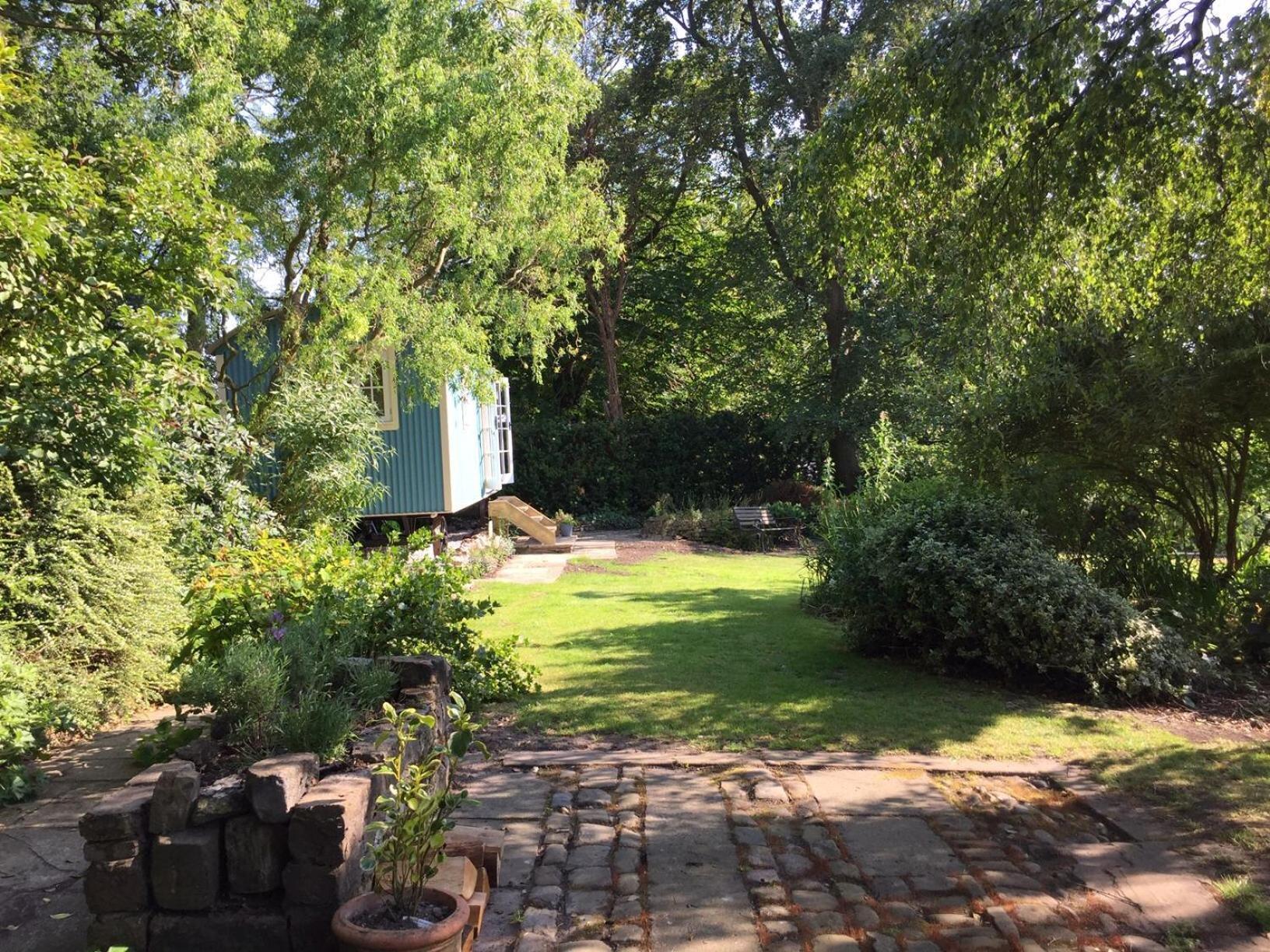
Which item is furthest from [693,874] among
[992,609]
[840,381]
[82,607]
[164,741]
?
[840,381]

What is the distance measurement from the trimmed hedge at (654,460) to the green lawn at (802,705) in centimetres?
1273

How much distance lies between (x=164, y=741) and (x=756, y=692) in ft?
13.3

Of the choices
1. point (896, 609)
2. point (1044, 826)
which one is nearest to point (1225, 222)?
point (896, 609)

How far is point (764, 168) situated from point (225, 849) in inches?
842

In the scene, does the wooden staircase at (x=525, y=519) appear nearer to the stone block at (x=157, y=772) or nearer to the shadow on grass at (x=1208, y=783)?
the shadow on grass at (x=1208, y=783)

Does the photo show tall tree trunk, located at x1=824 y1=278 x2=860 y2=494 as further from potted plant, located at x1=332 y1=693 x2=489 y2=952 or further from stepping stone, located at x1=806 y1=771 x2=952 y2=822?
potted plant, located at x1=332 y1=693 x2=489 y2=952

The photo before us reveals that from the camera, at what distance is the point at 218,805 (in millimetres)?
3191

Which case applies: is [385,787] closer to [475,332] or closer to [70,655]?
[70,655]

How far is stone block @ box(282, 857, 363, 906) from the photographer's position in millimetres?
3174

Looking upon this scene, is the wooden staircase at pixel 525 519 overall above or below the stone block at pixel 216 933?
above

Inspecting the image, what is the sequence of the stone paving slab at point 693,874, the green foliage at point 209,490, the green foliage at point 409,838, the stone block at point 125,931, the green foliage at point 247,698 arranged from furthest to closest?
the green foliage at point 209,490 → the green foliage at point 247,698 → the stone paving slab at point 693,874 → the stone block at point 125,931 → the green foliage at point 409,838

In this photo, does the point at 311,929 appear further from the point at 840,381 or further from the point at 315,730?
the point at 840,381

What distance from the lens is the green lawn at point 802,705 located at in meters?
5.70

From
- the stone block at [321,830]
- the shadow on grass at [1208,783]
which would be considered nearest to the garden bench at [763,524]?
the shadow on grass at [1208,783]
